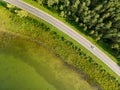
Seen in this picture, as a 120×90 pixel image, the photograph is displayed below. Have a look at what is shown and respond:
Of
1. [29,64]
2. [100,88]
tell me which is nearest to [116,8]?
[100,88]

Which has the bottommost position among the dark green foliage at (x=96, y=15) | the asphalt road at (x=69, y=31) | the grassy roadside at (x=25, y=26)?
the grassy roadside at (x=25, y=26)

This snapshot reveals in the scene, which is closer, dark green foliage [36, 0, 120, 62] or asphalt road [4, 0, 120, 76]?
dark green foliage [36, 0, 120, 62]

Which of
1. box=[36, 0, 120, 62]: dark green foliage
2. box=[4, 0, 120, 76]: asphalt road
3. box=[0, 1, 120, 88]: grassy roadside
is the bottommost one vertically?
box=[0, 1, 120, 88]: grassy roadside

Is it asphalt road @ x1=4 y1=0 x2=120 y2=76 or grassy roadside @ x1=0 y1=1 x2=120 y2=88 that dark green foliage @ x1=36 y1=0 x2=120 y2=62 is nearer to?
asphalt road @ x1=4 y1=0 x2=120 y2=76

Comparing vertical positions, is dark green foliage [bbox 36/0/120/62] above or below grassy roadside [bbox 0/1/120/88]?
above

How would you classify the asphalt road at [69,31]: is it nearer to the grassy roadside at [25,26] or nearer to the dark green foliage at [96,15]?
the dark green foliage at [96,15]

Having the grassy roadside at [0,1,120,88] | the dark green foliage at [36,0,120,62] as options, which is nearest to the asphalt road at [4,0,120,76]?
the dark green foliage at [36,0,120,62]

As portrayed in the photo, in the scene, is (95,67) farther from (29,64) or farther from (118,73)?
(29,64)

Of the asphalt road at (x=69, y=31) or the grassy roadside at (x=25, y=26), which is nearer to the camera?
the grassy roadside at (x=25, y=26)

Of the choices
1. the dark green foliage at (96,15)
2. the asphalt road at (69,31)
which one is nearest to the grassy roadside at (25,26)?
the asphalt road at (69,31)

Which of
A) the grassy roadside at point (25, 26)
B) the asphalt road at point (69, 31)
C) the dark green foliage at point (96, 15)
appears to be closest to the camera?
the dark green foliage at point (96, 15)
